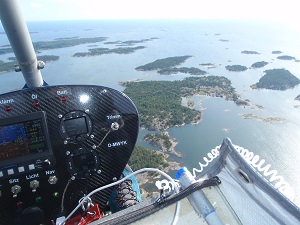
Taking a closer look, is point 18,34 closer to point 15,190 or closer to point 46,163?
point 46,163

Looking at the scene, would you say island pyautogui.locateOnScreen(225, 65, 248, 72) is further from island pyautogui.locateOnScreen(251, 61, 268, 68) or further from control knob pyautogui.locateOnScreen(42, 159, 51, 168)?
control knob pyautogui.locateOnScreen(42, 159, 51, 168)

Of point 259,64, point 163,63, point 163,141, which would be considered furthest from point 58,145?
point 259,64

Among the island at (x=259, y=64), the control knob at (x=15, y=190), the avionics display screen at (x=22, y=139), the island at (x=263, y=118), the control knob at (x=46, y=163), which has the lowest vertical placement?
the island at (x=263, y=118)

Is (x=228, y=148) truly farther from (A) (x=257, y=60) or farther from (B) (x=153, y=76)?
(A) (x=257, y=60)

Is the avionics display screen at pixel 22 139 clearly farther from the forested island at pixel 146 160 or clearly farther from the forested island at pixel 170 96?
the forested island at pixel 170 96

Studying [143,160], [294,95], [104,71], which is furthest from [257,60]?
[143,160]

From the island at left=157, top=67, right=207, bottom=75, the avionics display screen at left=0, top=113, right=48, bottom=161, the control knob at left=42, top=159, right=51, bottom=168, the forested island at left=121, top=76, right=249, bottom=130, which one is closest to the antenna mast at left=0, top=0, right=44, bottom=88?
the avionics display screen at left=0, top=113, right=48, bottom=161

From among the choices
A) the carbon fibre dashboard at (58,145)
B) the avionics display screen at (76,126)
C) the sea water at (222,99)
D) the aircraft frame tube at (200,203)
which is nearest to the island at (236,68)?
the sea water at (222,99)
